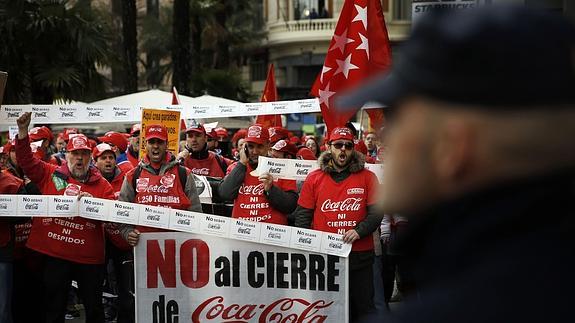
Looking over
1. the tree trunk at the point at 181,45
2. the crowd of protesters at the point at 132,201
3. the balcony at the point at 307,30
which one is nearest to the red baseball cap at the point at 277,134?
the crowd of protesters at the point at 132,201

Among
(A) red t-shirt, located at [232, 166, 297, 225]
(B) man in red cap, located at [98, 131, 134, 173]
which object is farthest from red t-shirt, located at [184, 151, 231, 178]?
(A) red t-shirt, located at [232, 166, 297, 225]

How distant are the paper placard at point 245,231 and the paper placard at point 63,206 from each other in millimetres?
1270

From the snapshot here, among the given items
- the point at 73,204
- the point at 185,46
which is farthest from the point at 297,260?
the point at 185,46

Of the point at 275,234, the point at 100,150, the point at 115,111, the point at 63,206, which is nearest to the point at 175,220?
the point at 275,234

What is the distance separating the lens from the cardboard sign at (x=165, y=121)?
9.34 m

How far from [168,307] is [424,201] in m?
6.56

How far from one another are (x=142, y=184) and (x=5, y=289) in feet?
4.60

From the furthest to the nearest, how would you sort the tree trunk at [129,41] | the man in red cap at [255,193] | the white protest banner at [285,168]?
the tree trunk at [129,41], the white protest banner at [285,168], the man in red cap at [255,193]

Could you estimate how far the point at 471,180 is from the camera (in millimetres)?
1389

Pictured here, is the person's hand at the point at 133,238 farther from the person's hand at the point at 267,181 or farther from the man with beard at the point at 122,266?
the person's hand at the point at 267,181

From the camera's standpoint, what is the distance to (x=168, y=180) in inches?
313

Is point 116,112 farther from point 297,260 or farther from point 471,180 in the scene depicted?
point 471,180

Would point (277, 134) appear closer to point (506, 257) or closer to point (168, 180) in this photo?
point (168, 180)

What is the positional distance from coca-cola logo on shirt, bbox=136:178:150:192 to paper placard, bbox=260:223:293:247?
1034 millimetres
